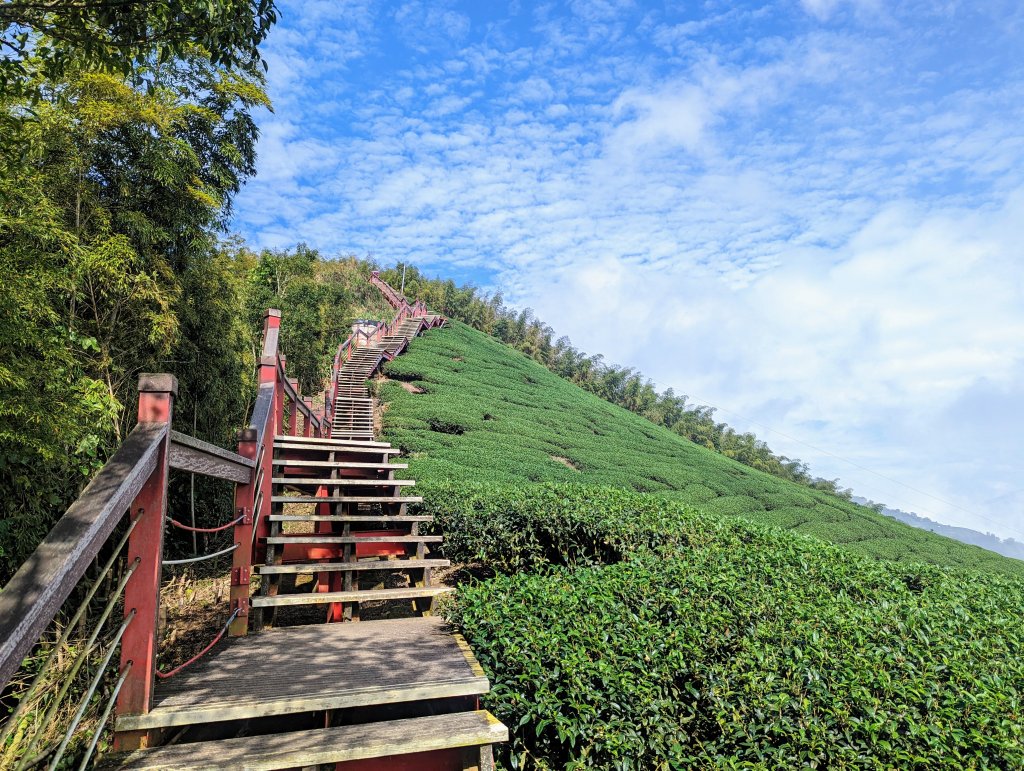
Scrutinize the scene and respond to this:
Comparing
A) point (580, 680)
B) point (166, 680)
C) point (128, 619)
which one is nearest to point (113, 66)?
point (128, 619)

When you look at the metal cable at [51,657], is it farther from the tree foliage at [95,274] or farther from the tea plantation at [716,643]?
the tree foliage at [95,274]

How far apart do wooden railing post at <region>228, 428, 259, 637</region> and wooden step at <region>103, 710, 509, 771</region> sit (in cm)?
120

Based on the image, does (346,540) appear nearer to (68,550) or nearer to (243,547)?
(243,547)

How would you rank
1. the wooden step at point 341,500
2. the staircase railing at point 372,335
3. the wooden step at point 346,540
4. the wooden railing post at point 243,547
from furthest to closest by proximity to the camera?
the staircase railing at point 372,335, the wooden step at point 341,500, the wooden step at point 346,540, the wooden railing post at point 243,547

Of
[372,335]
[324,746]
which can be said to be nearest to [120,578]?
[324,746]

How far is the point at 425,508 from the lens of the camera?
5707 millimetres

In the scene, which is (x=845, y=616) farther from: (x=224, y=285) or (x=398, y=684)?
(x=224, y=285)

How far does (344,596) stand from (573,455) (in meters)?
13.4

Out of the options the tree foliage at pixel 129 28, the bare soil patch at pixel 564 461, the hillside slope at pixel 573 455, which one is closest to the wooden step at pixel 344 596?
the tree foliage at pixel 129 28

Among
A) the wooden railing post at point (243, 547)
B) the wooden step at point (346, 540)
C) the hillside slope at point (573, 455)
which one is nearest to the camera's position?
the wooden railing post at point (243, 547)

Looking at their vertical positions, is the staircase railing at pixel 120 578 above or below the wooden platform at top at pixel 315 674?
above

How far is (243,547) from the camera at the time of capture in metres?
3.23

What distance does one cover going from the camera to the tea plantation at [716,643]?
79.9 inches

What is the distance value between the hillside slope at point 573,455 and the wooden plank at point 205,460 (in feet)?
18.1
